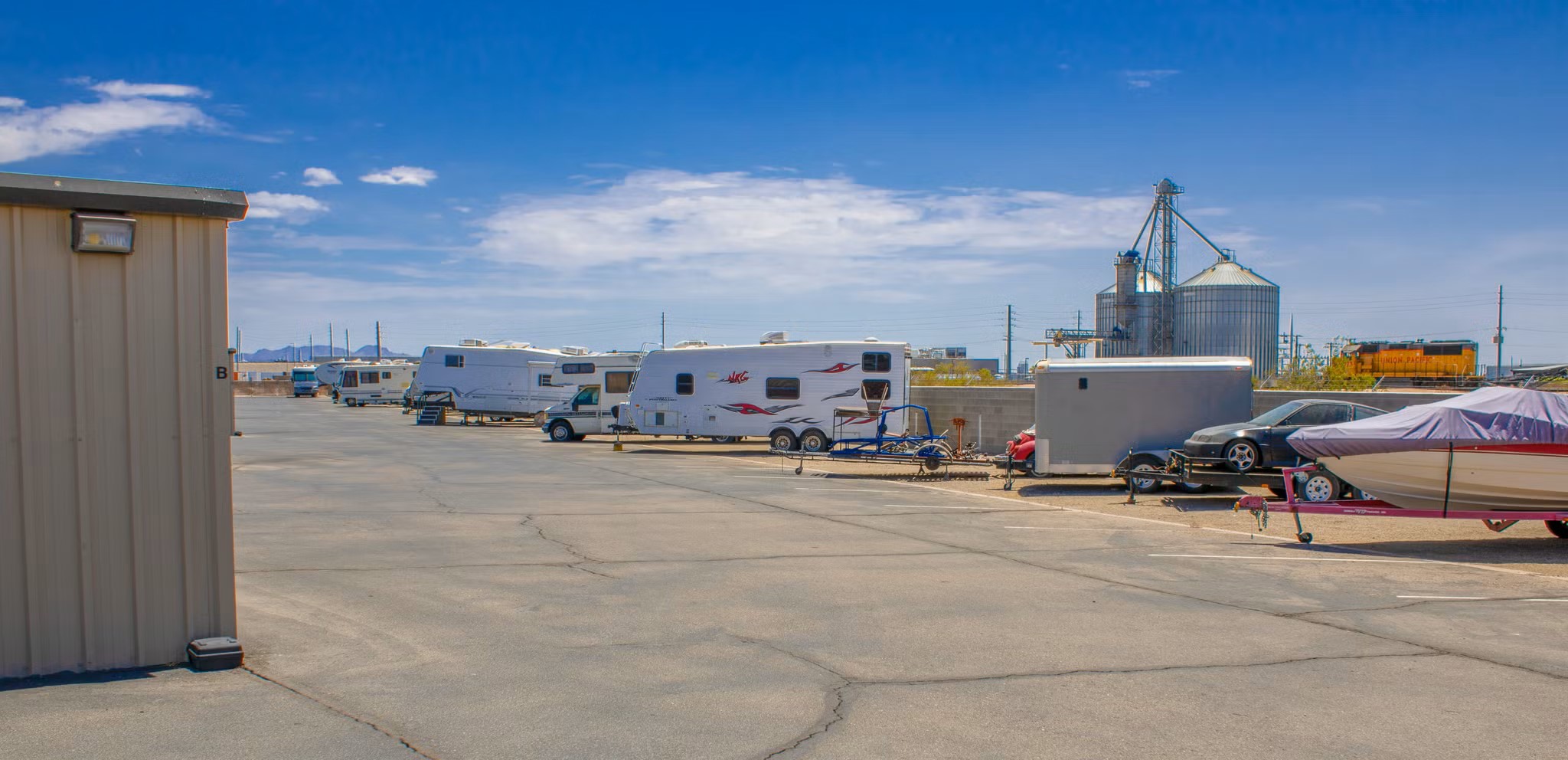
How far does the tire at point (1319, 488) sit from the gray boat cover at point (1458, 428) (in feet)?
8.30

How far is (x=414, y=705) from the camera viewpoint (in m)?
6.08

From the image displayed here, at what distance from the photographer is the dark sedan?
56.8ft

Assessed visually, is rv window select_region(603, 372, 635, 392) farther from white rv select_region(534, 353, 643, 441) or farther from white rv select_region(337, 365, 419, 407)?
white rv select_region(337, 365, 419, 407)

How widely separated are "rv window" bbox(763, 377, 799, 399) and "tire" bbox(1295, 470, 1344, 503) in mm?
14516

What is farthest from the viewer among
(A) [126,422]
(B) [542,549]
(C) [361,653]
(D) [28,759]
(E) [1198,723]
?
(B) [542,549]

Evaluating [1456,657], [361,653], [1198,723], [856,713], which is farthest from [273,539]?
[1456,657]

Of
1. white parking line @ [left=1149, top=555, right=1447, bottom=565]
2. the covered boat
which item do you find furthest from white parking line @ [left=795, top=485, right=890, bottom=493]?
the covered boat

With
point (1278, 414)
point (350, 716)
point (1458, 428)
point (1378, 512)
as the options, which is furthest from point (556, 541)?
point (1278, 414)

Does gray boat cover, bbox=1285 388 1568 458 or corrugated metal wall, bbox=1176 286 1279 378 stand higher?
corrugated metal wall, bbox=1176 286 1279 378

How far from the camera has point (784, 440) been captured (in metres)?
28.4

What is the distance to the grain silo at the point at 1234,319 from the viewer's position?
160ft

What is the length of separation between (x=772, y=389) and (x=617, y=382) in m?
7.73

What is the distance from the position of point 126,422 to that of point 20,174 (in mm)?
1497

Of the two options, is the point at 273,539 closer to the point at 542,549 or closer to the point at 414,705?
the point at 542,549
